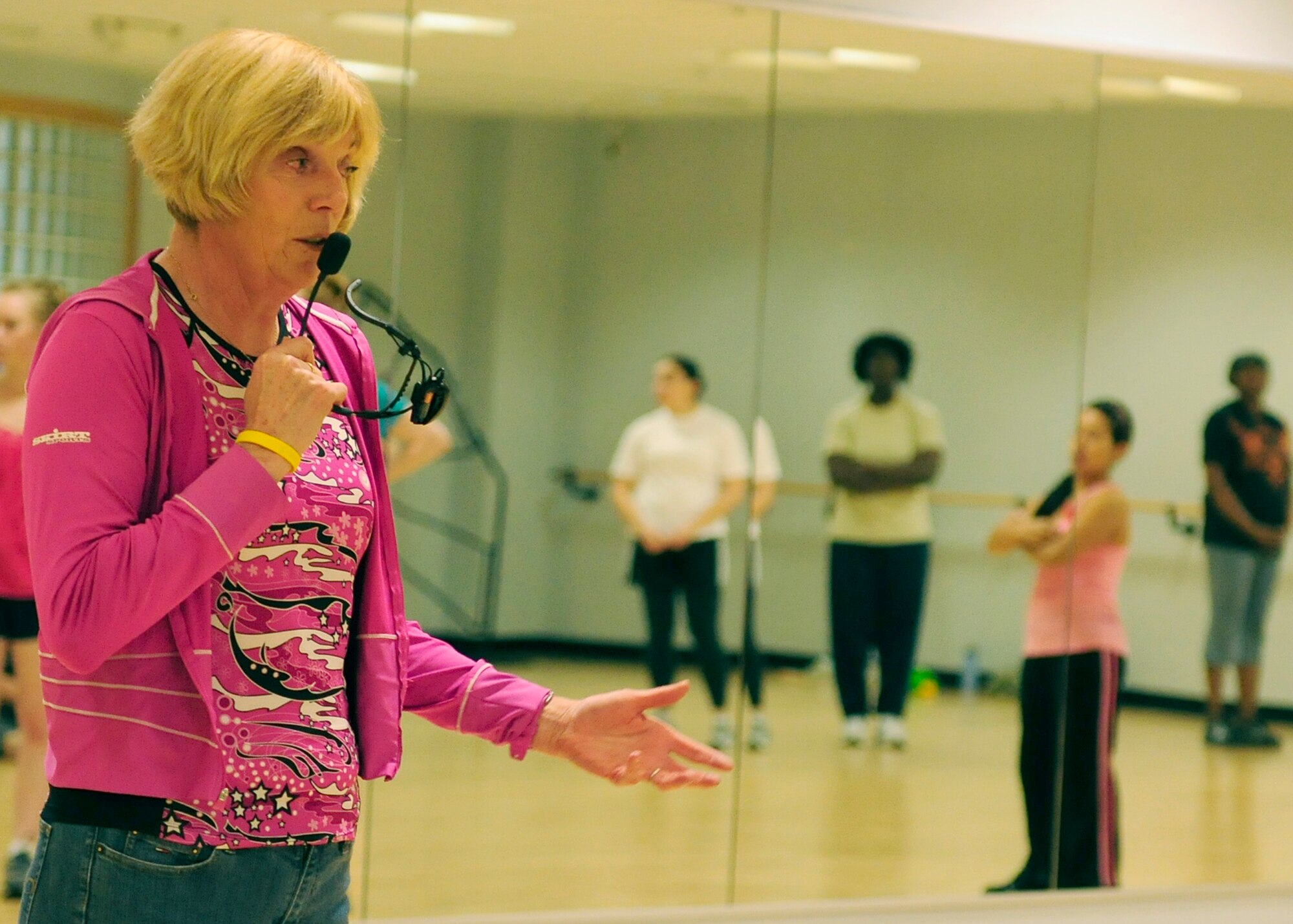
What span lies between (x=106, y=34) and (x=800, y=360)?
65.6 inches

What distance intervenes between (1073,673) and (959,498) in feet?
1.76

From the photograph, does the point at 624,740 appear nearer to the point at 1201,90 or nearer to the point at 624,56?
the point at 624,56

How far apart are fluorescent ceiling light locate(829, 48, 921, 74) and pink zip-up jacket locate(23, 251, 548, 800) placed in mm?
2643

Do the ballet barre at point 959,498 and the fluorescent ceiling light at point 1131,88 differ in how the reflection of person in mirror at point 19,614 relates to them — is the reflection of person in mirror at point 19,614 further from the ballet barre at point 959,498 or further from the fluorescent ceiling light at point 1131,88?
the fluorescent ceiling light at point 1131,88

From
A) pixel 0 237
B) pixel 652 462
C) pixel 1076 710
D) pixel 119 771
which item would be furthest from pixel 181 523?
pixel 1076 710

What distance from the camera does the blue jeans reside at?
109 cm

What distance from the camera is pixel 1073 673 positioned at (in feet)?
12.3

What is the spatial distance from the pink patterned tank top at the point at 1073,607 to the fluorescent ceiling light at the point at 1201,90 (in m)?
1.03

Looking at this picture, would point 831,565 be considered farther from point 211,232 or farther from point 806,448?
point 211,232

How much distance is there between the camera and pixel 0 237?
2982mm

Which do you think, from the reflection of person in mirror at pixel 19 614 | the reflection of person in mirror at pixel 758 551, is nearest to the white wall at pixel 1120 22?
the reflection of person in mirror at pixel 758 551

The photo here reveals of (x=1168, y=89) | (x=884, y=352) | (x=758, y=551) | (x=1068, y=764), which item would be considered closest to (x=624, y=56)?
(x=884, y=352)

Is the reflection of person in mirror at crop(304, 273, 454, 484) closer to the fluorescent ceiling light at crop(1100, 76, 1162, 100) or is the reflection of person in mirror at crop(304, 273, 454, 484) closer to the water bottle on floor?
the water bottle on floor

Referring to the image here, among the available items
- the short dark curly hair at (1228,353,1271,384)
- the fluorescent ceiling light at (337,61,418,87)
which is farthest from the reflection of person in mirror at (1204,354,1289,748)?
the fluorescent ceiling light at (337,61,418,87)
